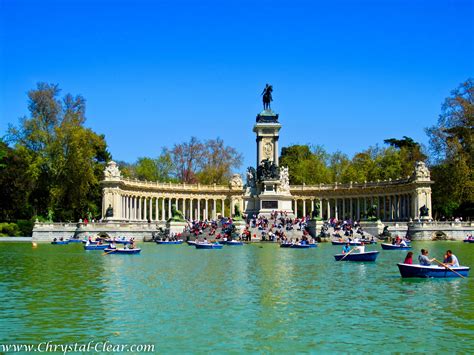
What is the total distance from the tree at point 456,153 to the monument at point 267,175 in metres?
18.8

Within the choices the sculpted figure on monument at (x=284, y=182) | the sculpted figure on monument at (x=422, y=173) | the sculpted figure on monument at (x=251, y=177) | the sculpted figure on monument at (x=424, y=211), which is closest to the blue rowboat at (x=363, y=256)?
the sculpted figure on monument at (x=424, y=211)

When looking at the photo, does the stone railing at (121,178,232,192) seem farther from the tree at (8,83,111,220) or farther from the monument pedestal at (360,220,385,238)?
the monument pedestal at (360,220,385,238)

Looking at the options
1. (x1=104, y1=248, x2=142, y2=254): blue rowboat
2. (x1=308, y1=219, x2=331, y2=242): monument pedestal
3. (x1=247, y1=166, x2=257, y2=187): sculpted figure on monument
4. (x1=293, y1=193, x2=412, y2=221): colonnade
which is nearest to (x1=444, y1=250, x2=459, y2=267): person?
(x1=104, y1=248, x2=142, y2=254): blue rowboat

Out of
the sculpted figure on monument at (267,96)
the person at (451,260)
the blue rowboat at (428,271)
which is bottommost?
the blue rowboat at (428,271)

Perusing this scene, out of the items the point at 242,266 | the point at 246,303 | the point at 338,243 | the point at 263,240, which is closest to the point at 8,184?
the point at 263,240

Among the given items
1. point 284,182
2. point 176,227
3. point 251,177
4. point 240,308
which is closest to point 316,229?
point 176,227

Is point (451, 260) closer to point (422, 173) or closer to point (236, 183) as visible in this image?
point (422, 173)

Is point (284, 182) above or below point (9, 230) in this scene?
above

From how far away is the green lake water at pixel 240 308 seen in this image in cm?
1562

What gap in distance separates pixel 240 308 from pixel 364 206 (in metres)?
71.6

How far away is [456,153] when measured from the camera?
72.7 metres

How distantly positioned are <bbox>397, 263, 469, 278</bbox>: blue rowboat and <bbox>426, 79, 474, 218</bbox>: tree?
44.7m

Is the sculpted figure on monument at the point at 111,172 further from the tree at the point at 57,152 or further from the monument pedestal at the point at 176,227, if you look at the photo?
the monument pedestal at the point at 176,227

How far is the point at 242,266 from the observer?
3350 centimetres
